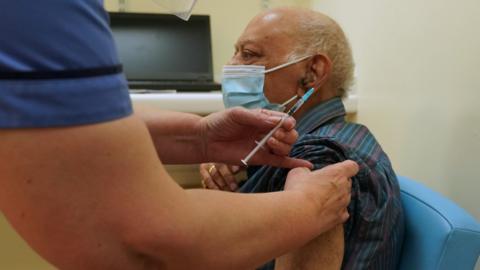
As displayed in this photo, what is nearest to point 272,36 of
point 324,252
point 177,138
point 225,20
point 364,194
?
point 177,138

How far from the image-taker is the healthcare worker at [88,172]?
43 cm

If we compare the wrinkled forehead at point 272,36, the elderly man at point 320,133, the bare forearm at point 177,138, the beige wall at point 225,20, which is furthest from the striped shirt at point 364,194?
the beige wall at point 225,20

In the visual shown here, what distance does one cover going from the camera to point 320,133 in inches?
45.8

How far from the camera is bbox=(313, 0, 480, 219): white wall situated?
4.34 feet

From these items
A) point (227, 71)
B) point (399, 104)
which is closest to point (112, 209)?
point (227, 71)

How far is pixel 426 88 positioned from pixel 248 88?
661 mm

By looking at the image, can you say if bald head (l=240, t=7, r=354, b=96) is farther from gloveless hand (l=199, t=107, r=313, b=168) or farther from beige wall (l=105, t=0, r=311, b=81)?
beige wall (l=105, t=0, r=311, b=81)

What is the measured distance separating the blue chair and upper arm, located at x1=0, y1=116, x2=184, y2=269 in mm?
646

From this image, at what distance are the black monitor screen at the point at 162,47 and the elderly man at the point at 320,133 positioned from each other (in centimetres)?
94

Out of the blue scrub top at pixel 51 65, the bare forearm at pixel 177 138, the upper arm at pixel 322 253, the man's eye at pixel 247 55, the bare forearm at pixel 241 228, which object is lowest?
the upper arm at pixel 322 253

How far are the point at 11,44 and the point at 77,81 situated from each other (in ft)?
0.23

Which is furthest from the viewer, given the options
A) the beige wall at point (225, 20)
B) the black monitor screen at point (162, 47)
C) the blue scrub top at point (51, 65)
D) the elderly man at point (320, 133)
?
the beige wall at point (225, 20)

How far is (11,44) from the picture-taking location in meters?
0.43

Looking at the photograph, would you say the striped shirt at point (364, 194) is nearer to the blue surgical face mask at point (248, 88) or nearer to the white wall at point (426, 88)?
the blue surgical face mask at point (248, 88)
